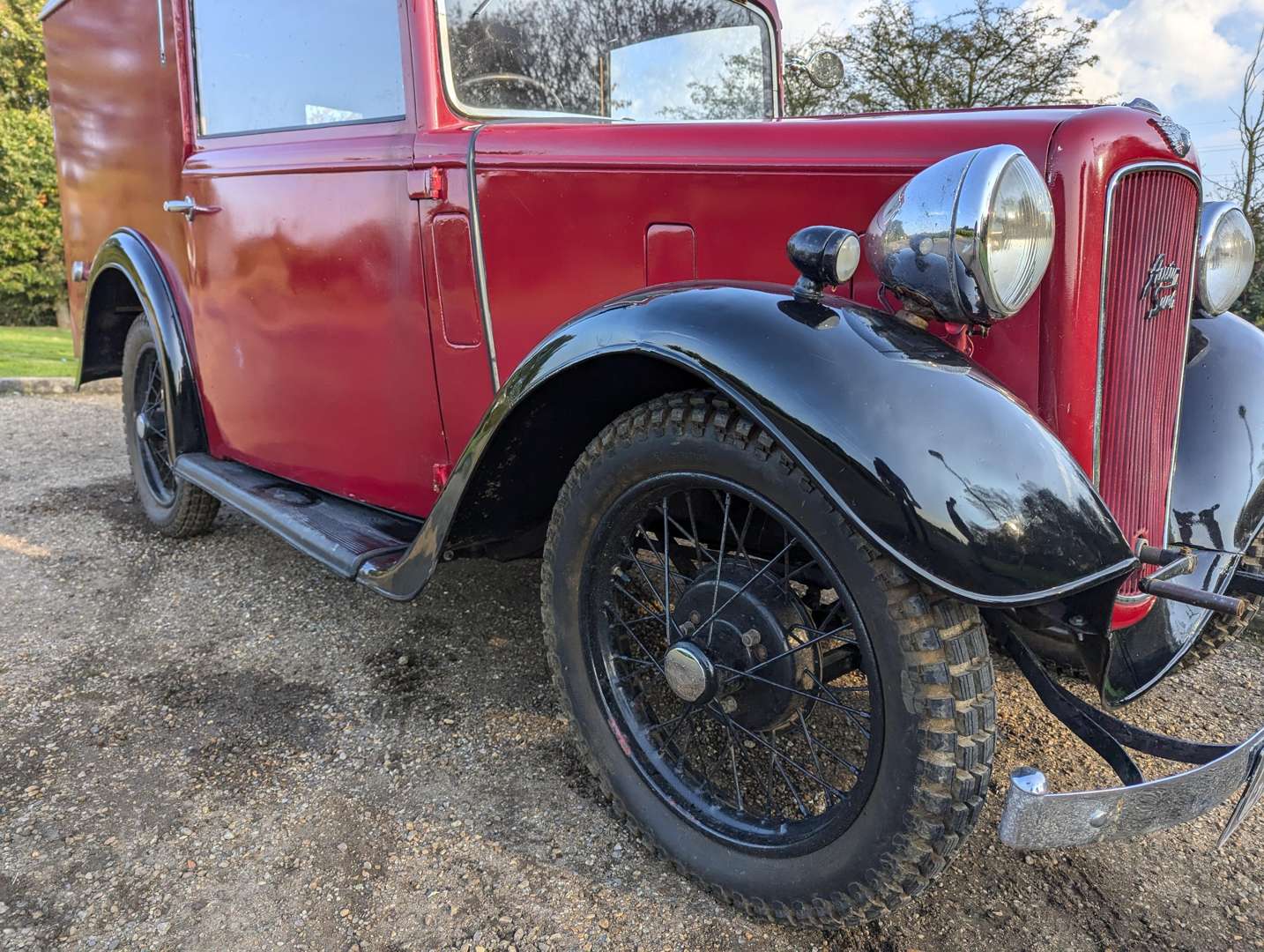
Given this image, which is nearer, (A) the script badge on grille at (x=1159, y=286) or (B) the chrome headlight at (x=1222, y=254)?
(A) the script badge on grille at (x=1159, y=286)

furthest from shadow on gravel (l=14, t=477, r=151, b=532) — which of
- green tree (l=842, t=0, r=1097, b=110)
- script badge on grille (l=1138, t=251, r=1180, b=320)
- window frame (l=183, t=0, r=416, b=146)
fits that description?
green tree (l=842, t=0, r=1097, b=110)

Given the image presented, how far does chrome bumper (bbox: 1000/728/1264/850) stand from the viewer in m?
1.24

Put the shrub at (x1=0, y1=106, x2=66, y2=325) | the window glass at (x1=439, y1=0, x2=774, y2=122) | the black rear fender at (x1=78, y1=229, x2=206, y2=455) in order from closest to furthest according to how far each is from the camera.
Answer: the window glass at (x1=439, y1=0, x2=774, y2=122), the black rear fender at (x1=78, y1=229, x2=206, y2=455), the shrub at (x1=0, y1=106, x2=66, y2=325)

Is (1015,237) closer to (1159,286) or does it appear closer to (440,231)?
(1159,286)

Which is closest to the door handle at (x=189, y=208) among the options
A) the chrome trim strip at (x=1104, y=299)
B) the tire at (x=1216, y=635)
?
the chrome trim strip at (x=1104, y=299)

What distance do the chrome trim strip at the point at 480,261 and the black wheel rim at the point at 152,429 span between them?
211 centimetres

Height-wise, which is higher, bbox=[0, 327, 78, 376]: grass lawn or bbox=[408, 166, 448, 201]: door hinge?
bbox=[408, 166, 448, 201]: door hinge

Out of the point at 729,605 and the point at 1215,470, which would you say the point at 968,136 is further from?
the point at 1215,470

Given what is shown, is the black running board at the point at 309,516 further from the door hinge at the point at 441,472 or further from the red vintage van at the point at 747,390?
the door hinge at the point at 441,472

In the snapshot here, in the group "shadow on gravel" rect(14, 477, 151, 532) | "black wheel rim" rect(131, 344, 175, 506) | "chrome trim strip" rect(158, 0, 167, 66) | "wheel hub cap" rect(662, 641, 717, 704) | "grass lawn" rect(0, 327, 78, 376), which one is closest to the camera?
"wheel hub cap" rect(662, 641, 717, 704)

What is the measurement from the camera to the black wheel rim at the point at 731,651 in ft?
4.89

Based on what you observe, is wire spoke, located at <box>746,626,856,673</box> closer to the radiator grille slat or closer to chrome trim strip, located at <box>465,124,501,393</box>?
the radiator grille slat

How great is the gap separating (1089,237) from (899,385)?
51 centimetres

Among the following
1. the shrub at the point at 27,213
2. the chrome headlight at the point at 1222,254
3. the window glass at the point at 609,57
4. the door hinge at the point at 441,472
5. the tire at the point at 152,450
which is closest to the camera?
the chrome headlight at the point at 1222,254
